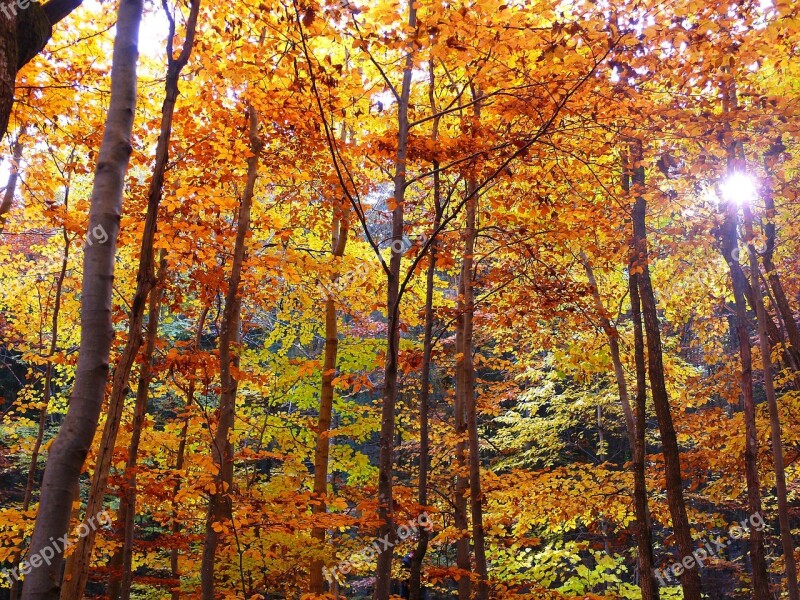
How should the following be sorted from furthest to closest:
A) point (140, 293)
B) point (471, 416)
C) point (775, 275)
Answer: point (775, 275) → point (471, 416) → point (140, 293)

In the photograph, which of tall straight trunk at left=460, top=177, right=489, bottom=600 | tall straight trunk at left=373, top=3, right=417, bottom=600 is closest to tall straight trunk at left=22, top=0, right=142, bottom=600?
tall straight trunk at left=373, top=3, right=417, bottom=600

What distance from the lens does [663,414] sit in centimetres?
689

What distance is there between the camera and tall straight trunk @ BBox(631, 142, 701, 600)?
6.58 meters

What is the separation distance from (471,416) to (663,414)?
93.0 inches

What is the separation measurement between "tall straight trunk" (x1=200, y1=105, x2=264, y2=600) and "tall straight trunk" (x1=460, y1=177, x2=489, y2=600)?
265cm

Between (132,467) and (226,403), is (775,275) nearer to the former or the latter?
(226,403)

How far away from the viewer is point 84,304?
220 centimetres

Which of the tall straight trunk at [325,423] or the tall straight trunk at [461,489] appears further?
the tall straight trunk at [325,423]

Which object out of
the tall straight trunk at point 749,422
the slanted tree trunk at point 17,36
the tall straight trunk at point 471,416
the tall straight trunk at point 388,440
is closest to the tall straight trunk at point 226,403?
the tall straight trunk at point 388,440

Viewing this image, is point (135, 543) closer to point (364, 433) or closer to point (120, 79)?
point (364, 433)

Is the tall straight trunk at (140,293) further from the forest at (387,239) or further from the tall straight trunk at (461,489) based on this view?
the tall straight trunk at (461,489)

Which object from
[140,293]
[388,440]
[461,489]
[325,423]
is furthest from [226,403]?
[461,489]

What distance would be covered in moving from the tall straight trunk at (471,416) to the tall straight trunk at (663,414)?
6.72ft

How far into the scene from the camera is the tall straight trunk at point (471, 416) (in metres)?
7.16
